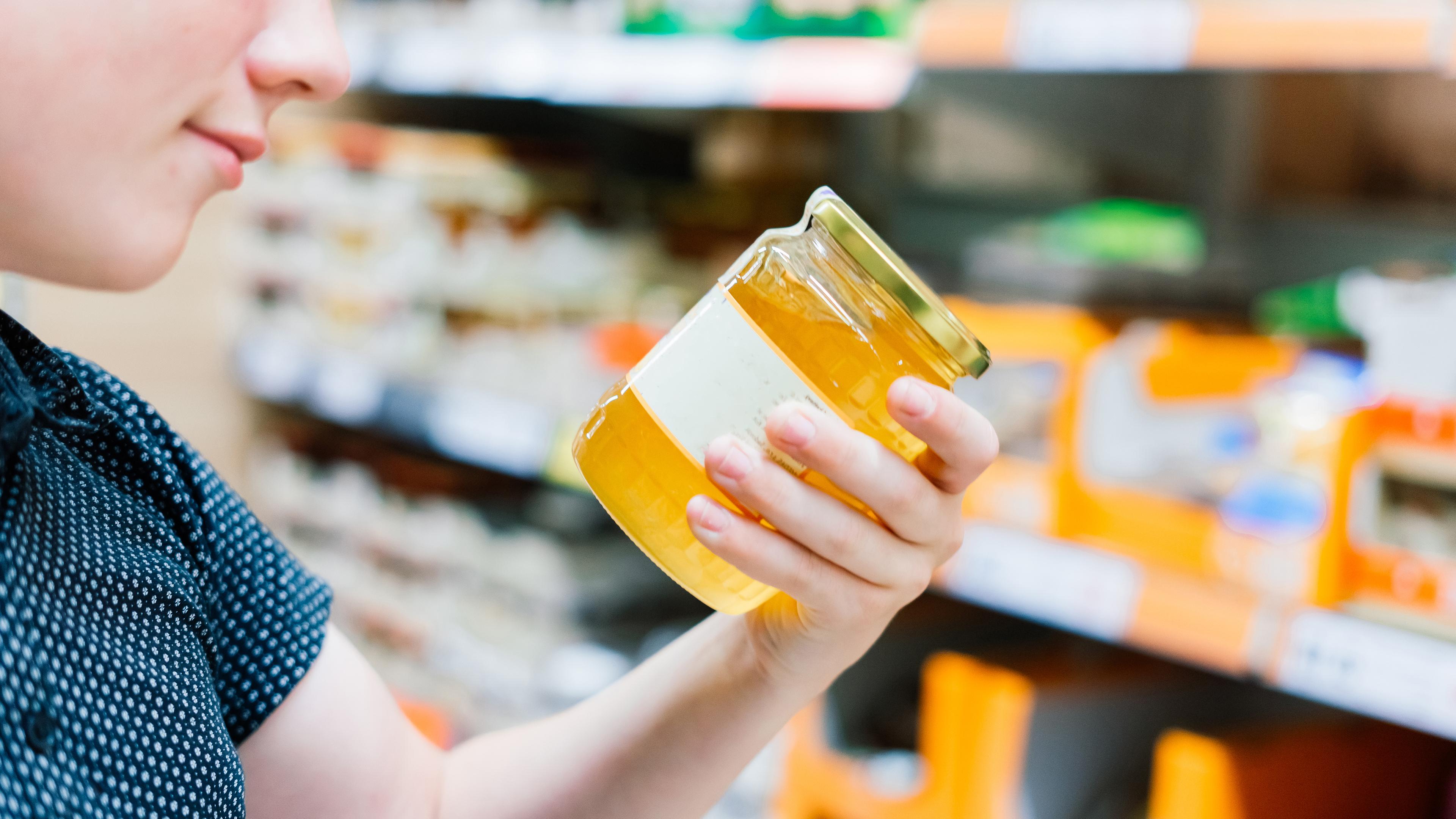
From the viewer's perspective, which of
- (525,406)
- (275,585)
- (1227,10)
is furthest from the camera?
(525,406)

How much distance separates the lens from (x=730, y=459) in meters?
0.61

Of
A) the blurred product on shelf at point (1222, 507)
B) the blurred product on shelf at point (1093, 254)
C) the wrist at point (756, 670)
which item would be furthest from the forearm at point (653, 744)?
the blurred product on shelf at point (1093, 254)

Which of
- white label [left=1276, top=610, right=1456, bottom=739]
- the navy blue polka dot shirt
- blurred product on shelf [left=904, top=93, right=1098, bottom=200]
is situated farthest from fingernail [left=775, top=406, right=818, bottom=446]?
blurred product on shelf [left=904, top=93, right=1098, bottom=200]

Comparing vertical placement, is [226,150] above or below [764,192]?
below

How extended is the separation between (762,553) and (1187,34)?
690 mm

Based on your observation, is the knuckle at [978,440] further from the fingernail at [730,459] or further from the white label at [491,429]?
the white label at [491,429]

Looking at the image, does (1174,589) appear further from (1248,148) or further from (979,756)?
(1248,148)

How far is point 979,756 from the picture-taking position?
1.34m

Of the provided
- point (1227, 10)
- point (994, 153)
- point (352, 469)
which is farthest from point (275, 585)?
point (352, 469)

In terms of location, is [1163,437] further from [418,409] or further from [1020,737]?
[418,409]

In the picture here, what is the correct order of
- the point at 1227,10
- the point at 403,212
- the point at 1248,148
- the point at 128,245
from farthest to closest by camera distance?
the point at 403,212 → the point at 1248,148 → the point at 1227,10 → the point at 128,245

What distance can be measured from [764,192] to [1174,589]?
1.11 metres

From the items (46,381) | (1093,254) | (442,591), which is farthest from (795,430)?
(442,591)

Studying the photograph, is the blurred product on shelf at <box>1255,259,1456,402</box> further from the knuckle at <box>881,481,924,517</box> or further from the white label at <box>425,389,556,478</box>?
the white label at <box>425,389,556,478</box>
